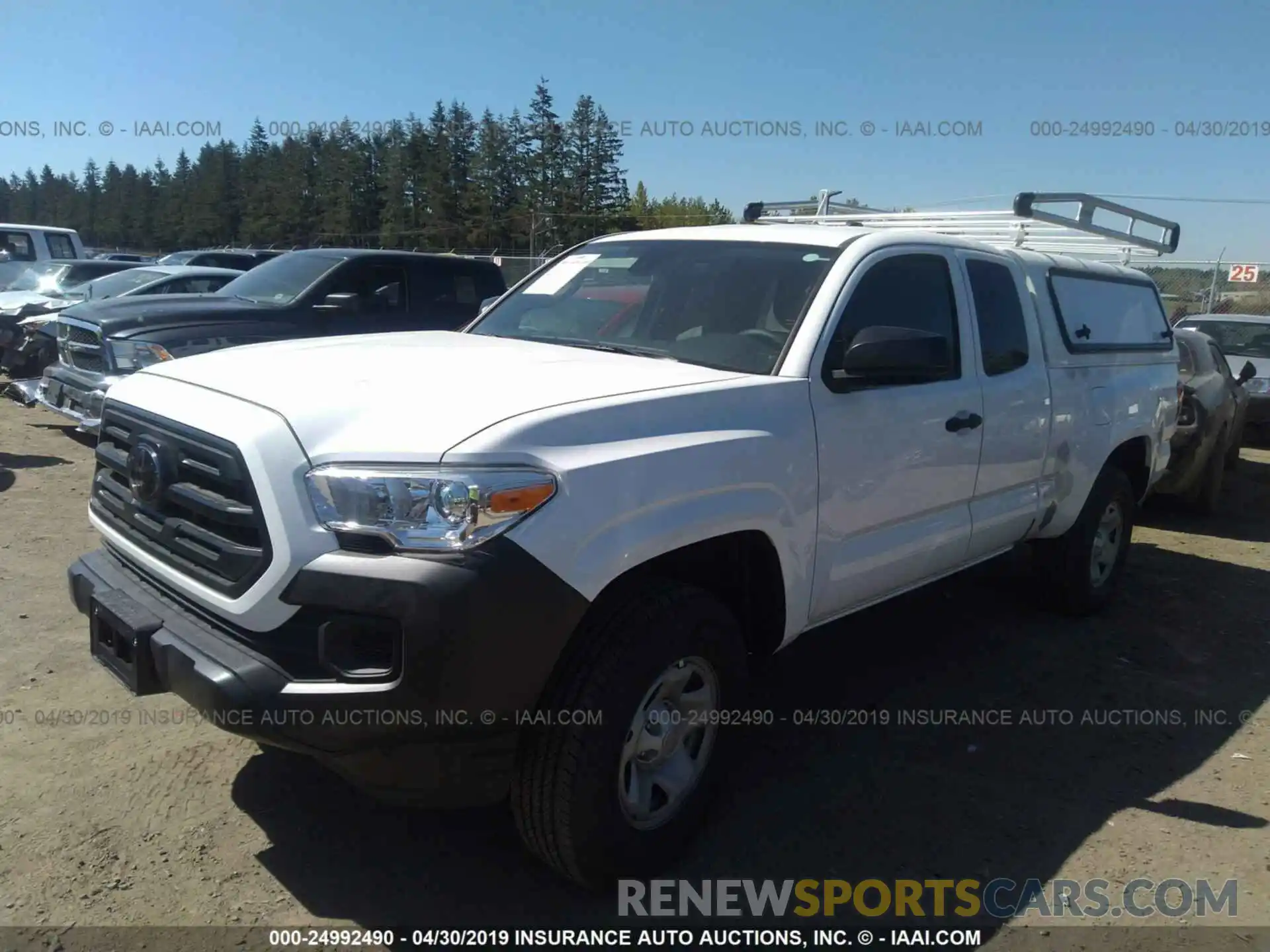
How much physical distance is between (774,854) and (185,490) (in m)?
2.14

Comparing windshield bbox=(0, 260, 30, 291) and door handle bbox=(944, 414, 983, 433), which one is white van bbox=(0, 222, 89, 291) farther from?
door handle bbox=(944, 414, 983, 433)

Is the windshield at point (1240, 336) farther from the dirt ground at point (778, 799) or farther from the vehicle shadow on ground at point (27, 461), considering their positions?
the vehicle shadow on ground at point (27, 461)

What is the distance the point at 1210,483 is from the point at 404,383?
317 inches

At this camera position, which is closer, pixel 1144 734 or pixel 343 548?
pixel 343 548

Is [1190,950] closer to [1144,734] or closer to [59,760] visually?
[1144,734]

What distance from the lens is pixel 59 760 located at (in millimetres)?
3436

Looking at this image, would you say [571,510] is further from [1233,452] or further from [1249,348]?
[1249,348]

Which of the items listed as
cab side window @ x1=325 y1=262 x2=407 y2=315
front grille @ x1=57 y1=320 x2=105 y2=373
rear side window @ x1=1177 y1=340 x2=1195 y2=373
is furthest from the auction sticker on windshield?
rear side window @ x1=1177 y1=340 x2=1195 y2=373

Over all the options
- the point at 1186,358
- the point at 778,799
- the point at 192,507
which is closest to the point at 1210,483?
the point at 1186,358

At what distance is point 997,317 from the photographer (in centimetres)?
446

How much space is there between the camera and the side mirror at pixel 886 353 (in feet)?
10.7

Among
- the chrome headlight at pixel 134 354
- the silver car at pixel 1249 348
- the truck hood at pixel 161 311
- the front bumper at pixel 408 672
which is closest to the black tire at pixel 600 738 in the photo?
the front bumper at pixel 408 672

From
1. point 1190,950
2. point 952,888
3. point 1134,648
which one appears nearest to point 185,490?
point 952,888

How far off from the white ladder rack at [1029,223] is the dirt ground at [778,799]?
7.45 feet
